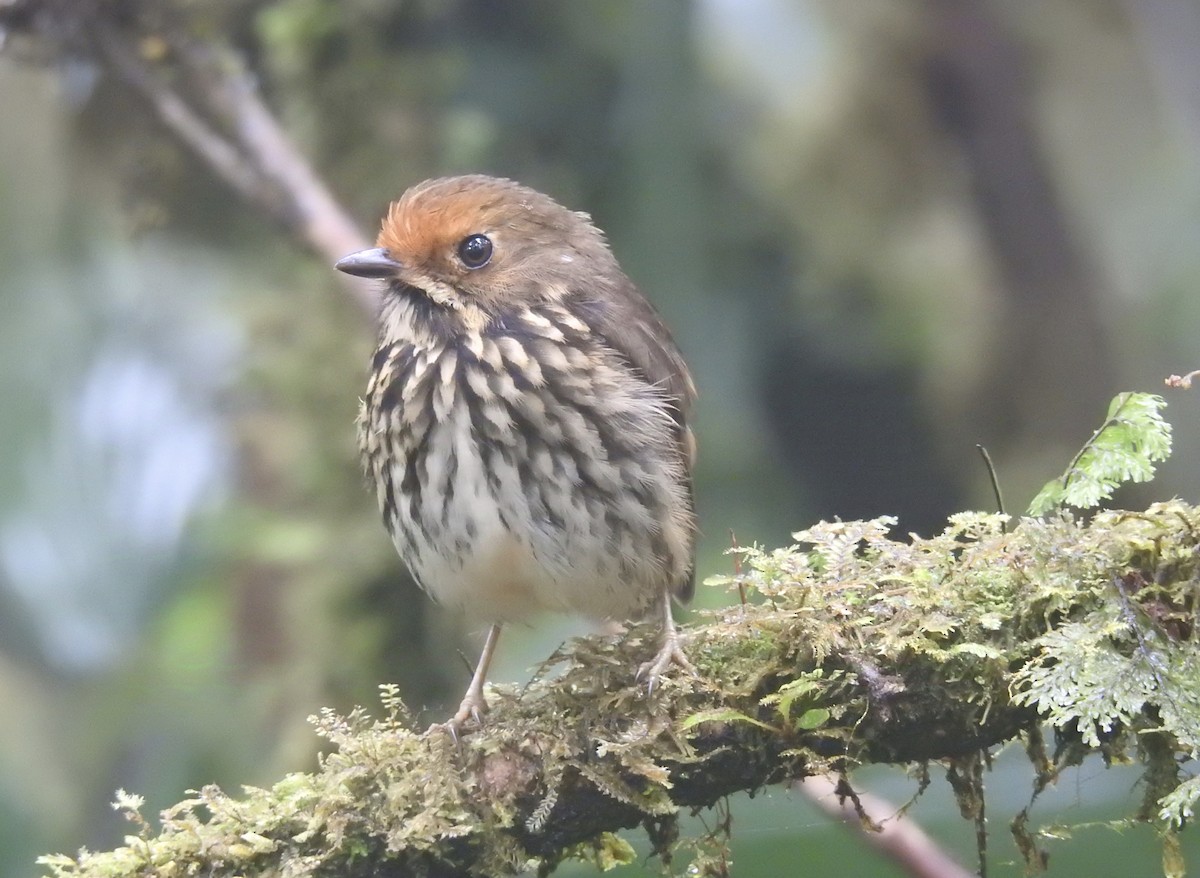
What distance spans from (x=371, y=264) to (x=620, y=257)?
2.47 metres

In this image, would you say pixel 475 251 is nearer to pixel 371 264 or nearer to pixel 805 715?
pixel 371 264

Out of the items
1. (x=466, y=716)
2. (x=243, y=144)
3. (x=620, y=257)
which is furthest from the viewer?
(x=620, y=257)

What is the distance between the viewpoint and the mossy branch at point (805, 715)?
164 centimetres

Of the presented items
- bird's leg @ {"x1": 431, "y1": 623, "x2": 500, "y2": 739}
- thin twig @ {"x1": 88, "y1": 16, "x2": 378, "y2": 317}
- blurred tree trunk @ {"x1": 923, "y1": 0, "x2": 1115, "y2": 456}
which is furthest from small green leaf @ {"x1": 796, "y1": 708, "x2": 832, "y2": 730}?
blurred tree trunk @ {"x1": 923, "y1": 0, "x2": 1115, "y2": 456}

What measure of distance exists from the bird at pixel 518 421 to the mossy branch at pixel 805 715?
16cm

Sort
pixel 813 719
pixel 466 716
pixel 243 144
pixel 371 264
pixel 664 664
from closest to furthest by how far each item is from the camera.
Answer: pixel 813 719, pixel 664 664, pixel 466 716, pixel 371 264, pixel 243 144

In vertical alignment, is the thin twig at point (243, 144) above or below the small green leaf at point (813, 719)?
above

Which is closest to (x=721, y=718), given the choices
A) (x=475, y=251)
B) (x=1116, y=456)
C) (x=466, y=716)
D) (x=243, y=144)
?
(x=466, y=716)

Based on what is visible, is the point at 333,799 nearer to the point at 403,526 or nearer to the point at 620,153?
the point at 403,526

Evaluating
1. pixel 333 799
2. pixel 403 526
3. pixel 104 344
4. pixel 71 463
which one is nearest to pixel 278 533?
pixel 71 463

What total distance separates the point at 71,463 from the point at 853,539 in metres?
3.19

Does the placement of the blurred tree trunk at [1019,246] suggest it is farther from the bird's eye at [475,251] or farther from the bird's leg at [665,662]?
the bird's leg at [665,662]

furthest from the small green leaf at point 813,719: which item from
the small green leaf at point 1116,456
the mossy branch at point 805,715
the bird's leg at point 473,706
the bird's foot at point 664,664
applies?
the bird's leg at point 473,706

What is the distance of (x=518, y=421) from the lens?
88.9 inches
